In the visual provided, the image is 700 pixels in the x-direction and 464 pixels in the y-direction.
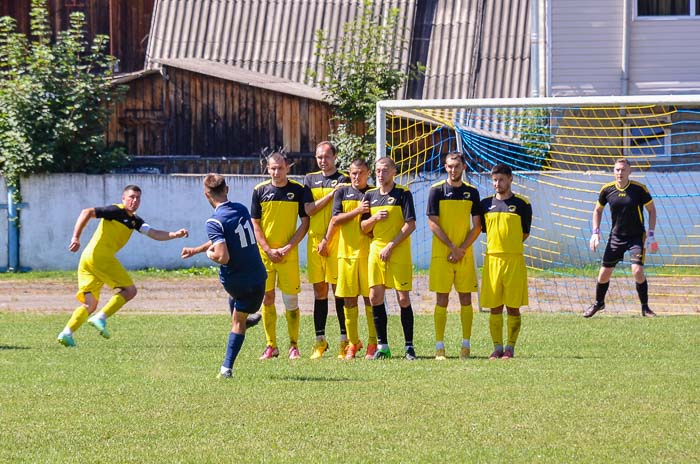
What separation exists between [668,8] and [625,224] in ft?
36.0

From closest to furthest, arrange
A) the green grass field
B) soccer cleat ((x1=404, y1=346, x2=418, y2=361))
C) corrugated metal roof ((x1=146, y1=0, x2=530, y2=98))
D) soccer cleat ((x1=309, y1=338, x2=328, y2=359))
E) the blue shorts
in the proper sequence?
1. the green grass field
2. the blue shorts
3. soccer cleat ((x1=404, y1=346, x2=418, y2=361))
4. soccer cleat ((x1=309, y1=338, x2=328, y2=359))
5. corrugated metal roof ((x1=146, y1=0, x2=530, y2=98))

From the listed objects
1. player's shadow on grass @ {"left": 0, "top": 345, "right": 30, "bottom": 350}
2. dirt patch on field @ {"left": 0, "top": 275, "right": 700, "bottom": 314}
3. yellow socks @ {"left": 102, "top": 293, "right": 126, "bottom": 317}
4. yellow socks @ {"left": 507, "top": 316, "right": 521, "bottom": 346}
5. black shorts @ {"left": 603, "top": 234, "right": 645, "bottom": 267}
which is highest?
black shorts @ {"left": 603, "top": 234, "right": 645, "bottom": 267}

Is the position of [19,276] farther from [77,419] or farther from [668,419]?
[668,419]

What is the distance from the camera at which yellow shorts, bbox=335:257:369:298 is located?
12.1m

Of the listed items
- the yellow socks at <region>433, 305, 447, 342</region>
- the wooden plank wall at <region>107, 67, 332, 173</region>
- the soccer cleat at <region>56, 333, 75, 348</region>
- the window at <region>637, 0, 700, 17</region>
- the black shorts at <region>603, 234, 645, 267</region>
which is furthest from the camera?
the wooden plank wall at <region>107, 67, 332, 173</region>

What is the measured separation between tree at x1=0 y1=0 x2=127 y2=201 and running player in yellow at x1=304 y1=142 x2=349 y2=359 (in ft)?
36.5

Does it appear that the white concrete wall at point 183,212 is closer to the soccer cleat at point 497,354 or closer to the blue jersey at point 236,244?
the soccer cleat at point 497,354

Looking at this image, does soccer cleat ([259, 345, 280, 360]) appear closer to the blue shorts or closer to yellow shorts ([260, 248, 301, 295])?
yellow shorts ([260, 248, 301, 295])

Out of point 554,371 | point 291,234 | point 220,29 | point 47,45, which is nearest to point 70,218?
point 47,45

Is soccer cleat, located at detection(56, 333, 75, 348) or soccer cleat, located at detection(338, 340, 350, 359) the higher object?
soccer cleat, located at detection(56, 333, 75, 348)

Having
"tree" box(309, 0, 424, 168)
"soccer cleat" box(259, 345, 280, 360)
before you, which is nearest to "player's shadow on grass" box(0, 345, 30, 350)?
"soccer cleat" box(259, 345, 280, 360)

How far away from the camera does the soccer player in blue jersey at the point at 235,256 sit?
10.1m

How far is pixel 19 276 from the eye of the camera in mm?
21703

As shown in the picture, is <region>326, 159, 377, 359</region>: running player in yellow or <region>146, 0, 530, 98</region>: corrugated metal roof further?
<region>146, 0, 530, 98</region>: corrugated metal roof
